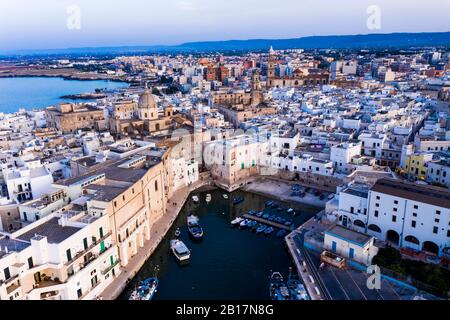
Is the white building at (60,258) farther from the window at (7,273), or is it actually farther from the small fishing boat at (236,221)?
the small fishing boat at (236,221)

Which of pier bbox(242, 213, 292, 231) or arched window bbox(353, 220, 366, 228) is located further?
pier bbox(242, 213, 292, 231)

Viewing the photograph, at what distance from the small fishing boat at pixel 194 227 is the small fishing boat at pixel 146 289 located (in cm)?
334

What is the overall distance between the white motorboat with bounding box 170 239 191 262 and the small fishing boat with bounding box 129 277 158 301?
60.8 inches

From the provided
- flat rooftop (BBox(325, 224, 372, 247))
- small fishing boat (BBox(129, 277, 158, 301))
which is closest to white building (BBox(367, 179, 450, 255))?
flat rooftop (BBox(325, 224, 372, 247))

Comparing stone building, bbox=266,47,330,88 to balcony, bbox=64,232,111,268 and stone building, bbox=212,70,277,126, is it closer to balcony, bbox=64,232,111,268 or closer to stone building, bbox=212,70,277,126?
A: stone building, bbox=212,70,277,126

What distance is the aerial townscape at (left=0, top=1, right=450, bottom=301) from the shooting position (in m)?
11.6

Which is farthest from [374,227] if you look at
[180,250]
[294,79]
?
[294,79]

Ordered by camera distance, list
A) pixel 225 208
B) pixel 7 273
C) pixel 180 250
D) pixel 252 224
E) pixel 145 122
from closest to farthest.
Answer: pixel 7 273, pixel 180 250, pixel 252 224, pixel 225 208, pixel 145 122

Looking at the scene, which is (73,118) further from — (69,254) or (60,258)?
(60,258)

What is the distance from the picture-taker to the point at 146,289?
12.6 metres

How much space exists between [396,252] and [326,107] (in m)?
23.1

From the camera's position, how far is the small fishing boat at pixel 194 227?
53.7ft

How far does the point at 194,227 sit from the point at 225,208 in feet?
10.4
